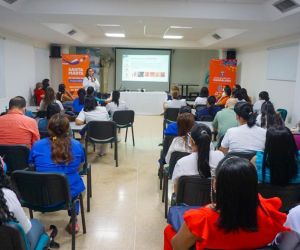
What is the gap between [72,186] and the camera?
2486 mm

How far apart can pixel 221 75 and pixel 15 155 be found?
833 centimetres

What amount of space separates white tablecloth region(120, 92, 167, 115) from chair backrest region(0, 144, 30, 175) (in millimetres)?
7067

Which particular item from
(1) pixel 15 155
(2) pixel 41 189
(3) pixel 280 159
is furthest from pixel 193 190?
(1) pixel 15 155

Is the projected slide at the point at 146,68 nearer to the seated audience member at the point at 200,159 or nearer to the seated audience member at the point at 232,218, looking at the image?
the seated audience member at the point at 200,159

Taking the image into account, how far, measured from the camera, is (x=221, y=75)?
33.3 ft

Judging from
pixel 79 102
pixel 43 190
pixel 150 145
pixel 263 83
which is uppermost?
pixel 263 83

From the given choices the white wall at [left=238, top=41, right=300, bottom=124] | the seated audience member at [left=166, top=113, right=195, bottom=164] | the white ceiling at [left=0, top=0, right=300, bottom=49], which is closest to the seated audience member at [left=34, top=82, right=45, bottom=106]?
the white ceiling at [left=0, top=0, right=300, bottom=49]

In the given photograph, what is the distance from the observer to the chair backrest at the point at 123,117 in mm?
5492

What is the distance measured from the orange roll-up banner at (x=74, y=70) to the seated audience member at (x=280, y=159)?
830 centimetres

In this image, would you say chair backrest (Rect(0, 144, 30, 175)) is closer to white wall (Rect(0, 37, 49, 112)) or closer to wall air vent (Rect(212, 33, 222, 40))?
white wall (Rect(0, 37, 49, 112))

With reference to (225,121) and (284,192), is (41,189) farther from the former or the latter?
(225,121)

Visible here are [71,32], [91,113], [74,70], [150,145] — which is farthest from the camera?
[74,70]

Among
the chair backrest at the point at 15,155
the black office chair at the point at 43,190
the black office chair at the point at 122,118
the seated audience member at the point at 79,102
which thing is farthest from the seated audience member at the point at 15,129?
the seated audience member at the point at 79,102

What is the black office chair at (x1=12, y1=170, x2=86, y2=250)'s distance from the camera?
2.17 m
